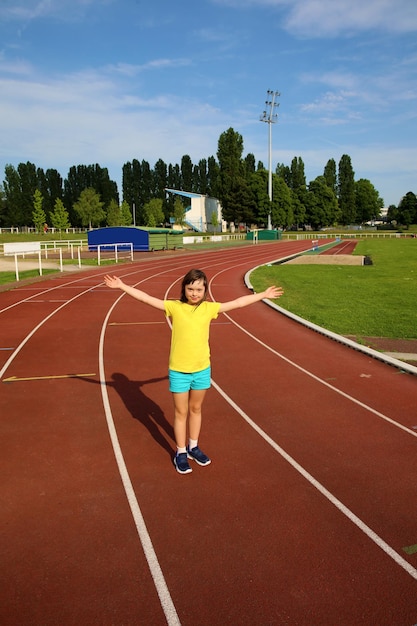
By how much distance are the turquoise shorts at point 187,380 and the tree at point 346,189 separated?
10806cm

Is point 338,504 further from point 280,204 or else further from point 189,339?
point 280,204

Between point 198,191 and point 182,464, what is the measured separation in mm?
103469

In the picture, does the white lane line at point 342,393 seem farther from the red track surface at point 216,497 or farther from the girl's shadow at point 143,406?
the girl's shadow at point 143,406

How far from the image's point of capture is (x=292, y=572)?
315cm

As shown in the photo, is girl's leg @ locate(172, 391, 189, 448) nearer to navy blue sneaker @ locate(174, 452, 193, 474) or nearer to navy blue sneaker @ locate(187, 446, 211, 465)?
navy blue sneaker @ locate(174, 452, 193, 474)

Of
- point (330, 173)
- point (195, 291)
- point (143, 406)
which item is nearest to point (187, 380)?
point (195, 291)

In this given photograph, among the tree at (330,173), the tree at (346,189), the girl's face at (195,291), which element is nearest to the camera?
the girl's face at (195,291)

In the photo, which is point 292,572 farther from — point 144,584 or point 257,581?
point 144,584

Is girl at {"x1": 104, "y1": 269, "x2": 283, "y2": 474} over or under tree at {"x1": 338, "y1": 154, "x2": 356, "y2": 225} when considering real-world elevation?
under

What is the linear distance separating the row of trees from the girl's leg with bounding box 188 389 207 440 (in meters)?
72.2

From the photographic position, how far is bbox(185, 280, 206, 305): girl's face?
4105 millimetres

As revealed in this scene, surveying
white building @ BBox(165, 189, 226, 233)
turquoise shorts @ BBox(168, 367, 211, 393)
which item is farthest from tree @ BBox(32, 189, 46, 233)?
turquoise shorts @ BBox(168, 367, 211, 393)

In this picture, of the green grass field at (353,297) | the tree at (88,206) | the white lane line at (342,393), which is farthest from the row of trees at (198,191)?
the white lane line at (342,393)

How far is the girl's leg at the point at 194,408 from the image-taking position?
4320 mm
